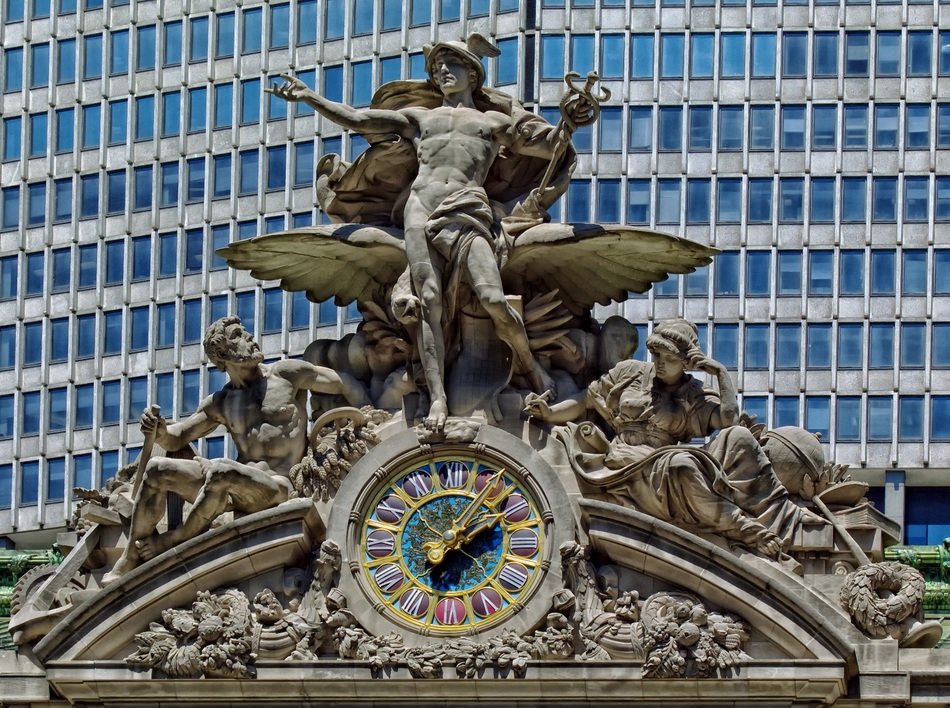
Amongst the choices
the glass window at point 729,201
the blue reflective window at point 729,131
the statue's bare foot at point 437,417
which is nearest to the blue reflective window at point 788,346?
the glass window at point 729,201

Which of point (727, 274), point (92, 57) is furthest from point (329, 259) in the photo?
point (92, 57)

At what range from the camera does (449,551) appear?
53875mm

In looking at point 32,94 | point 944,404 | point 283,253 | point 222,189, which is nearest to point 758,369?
point 944,404

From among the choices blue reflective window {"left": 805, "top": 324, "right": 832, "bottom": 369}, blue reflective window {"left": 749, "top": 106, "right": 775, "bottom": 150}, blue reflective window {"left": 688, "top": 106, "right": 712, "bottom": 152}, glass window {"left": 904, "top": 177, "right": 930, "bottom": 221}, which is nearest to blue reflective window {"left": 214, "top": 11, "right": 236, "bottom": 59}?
blue reflective window {"left": 688, "top": 106, "right": 712, "bottom": 152}

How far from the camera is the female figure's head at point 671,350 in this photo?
54.2m

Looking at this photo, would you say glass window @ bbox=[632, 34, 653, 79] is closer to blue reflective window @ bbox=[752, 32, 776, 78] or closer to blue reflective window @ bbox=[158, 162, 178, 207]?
blue reflective window @ bbox=[752, 32, 776, 78]

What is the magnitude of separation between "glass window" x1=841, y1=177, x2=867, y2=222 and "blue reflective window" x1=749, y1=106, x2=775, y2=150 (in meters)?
2.17

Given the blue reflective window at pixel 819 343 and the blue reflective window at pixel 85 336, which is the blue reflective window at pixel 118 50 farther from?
the blue reflective window at pixel 819 343

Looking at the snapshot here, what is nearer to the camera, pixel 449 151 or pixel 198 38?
pixel 449 151

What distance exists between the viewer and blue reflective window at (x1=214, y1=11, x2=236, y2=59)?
106 metres

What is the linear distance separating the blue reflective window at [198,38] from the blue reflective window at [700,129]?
43.9ft

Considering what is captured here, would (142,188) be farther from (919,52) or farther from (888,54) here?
(919,52)

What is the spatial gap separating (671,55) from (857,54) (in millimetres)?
4781

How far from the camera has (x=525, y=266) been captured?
2190 inches
